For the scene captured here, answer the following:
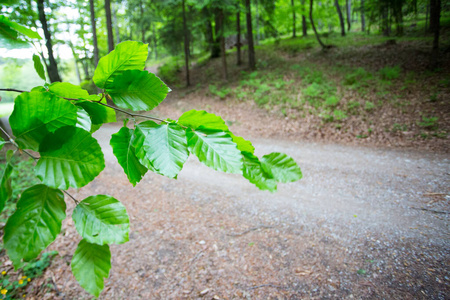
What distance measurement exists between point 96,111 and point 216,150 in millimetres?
435

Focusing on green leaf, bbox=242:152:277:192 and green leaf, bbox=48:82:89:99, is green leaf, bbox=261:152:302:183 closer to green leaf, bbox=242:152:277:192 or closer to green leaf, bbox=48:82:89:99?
green leaf, bbox=242:152:277:192

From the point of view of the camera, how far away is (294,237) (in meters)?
3.85

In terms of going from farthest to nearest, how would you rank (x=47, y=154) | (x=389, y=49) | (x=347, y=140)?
(x=389, y=49) < (x=347, y=140) < (x=47, y=154)

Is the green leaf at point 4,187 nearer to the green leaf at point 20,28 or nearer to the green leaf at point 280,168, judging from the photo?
the green leaf at point 20,28

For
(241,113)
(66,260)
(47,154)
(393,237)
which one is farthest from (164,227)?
(241,113)

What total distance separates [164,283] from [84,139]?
345 cm

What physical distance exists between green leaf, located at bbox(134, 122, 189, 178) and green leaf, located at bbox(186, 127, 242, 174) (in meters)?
0.03

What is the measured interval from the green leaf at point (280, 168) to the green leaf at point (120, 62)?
53cm

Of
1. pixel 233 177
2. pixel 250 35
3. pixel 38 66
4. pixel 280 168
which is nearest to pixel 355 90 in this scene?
pixel 250 35

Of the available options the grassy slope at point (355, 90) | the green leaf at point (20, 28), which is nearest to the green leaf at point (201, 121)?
the green leaf at point (20, 28)

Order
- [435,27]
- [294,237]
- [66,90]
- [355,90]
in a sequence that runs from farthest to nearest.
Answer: [355,90] < [435,27] < [294,237] < [66,90]

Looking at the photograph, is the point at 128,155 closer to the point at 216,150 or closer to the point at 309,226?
the point at 216,150

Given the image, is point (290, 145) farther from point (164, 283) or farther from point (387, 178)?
point (164, 283)

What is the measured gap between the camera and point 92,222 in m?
0.60
